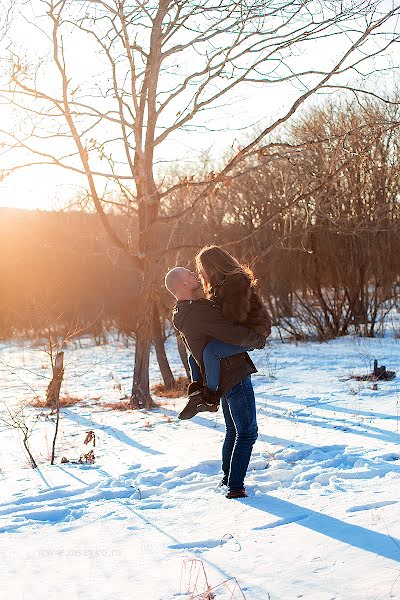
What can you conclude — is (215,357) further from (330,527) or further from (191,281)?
(330,527)

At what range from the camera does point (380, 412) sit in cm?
752

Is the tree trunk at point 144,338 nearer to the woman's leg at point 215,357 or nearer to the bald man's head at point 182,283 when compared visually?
the bald man's head at point 182,283

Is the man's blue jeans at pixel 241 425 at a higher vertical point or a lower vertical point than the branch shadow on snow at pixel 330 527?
higher

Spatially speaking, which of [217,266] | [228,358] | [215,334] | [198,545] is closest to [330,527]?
[198,545]

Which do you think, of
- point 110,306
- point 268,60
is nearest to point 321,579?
point 268,60

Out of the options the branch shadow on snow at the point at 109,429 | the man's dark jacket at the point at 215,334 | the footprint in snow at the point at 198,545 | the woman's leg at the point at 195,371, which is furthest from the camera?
the branch shadow on snow at the point at 109,429

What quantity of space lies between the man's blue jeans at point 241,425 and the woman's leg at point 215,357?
0.17 m

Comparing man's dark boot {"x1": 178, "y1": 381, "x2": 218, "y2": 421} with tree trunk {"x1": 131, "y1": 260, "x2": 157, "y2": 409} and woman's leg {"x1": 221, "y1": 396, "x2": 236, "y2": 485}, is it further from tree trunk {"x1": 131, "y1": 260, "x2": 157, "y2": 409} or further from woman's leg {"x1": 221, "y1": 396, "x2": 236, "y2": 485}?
tree trunk {"x1": 131, "y1": 260, "x2": 157, "y2": 409}

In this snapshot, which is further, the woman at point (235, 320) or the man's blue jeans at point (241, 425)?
the man's blue jeans at point (241, 425)

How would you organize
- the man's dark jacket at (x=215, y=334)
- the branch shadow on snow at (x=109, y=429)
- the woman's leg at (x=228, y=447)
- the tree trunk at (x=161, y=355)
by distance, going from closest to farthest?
the man's dark jacket at (x=215, y=334)
the woman's leg at (x=228, y=447)
the branch shadow on snow at (x=109, y=429)
the tree trunk at (x=161, y=355)

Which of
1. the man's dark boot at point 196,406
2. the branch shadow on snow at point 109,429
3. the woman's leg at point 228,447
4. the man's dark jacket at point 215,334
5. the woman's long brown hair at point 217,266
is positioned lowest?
the branch shadow on snow at point 109,429

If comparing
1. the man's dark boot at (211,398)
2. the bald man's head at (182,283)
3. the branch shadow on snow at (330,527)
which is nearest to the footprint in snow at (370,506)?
the branch shadow on snow at (330,527)

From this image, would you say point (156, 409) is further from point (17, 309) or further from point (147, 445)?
point (17, 309)

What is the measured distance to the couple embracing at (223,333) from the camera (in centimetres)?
446
